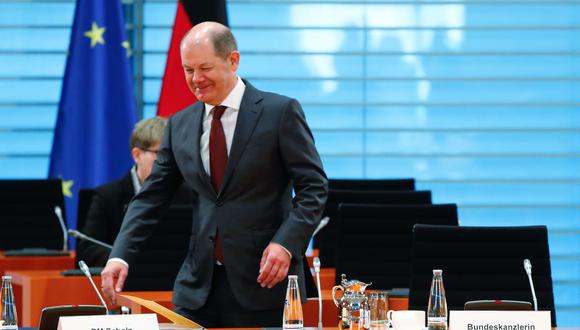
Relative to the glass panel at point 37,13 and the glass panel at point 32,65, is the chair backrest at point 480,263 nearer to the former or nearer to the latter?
the glass panel at point 32,65

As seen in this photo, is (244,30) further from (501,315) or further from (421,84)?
(501,315)

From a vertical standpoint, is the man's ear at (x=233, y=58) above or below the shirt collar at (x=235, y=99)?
above

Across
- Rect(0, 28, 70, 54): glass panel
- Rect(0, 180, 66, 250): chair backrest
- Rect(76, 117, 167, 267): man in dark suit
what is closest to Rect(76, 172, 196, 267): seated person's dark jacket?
Rect(76, 117, 167, 267): man in dark suit

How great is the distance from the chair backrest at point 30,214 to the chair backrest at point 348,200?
1798 mm

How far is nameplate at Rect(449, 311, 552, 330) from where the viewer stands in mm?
3137

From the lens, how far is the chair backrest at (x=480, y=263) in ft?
13.6

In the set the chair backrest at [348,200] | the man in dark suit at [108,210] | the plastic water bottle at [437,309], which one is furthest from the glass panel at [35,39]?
the plastic water bottle at [437,309]

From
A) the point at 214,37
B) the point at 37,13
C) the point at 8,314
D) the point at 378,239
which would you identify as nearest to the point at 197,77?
the point at 214,37

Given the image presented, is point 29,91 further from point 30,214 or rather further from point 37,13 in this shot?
point 30,214

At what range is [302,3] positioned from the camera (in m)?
10.1

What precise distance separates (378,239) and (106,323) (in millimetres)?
2847

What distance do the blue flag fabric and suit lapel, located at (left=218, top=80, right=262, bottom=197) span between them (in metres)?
4.91

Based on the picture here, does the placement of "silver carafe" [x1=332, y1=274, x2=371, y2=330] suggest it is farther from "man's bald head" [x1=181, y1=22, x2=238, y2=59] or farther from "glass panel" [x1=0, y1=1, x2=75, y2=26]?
"glass panel" [x1=0, y1=1, x2=75, y2=26]

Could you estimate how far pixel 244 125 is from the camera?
12.3 ft
